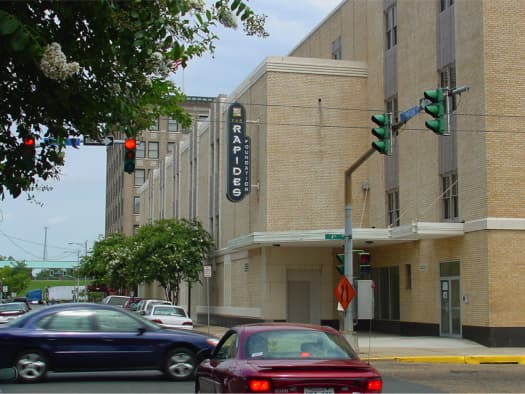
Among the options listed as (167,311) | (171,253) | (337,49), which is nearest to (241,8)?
(167,311)

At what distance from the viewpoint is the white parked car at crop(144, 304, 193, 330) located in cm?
2930

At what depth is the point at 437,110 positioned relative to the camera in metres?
16.9

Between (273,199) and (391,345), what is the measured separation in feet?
33.6

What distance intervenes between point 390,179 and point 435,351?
11003 millimetres

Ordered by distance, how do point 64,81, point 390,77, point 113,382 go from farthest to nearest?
point 390,77, point 113,382, point 64,81

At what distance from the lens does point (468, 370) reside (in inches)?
786

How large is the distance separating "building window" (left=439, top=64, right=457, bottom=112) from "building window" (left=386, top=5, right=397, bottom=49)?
16.2 ft

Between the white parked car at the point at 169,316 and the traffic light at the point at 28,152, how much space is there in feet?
70.8

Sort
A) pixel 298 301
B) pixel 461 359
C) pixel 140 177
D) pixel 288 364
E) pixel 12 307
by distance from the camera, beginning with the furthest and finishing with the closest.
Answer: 1. pixel 140 177
2. pixel 12 307
3. pixel 298 301
4. pixel 461 359
5. pixel 288 364

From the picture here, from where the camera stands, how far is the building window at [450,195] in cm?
2862

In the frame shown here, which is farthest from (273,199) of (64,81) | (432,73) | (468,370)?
(64,81)

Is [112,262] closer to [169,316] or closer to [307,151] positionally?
[307,151]

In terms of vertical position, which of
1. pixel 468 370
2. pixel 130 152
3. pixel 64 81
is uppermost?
pixel 130 152

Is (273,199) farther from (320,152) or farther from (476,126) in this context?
(476,126)
